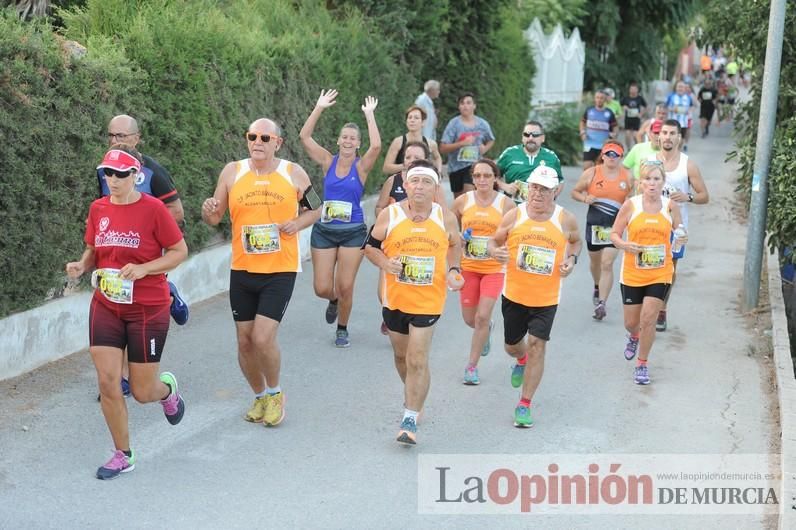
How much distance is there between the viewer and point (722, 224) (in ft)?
60.8

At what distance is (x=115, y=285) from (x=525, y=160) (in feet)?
19.2

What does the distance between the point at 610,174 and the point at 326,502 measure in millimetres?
5862

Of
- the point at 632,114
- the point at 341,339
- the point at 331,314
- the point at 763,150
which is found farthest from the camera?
the point at 632,114

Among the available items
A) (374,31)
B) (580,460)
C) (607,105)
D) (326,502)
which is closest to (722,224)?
(607,105)

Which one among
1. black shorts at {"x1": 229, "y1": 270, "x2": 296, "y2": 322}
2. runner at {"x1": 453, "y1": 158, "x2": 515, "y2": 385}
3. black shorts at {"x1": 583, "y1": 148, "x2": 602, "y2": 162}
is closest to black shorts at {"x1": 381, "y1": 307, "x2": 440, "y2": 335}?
black shorts at {"x1": 229, "y1": 270, "x2": 296, "y2": 322}

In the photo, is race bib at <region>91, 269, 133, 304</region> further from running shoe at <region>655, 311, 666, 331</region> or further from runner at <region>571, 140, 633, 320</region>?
running shoe at <region>655, 311, 666, 331</region>

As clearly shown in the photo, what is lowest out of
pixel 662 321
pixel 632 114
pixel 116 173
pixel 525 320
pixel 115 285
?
pixel 662 321

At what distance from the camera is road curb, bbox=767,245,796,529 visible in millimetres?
6109

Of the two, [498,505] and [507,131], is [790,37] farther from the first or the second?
[507,131]

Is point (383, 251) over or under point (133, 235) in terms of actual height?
under

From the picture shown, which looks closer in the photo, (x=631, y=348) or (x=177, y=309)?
(x=177, y=309)

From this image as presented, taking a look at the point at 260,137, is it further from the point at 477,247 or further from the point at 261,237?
the point at 477,247

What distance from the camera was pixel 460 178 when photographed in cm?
1413

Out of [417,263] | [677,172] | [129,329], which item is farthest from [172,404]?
[677,172]
